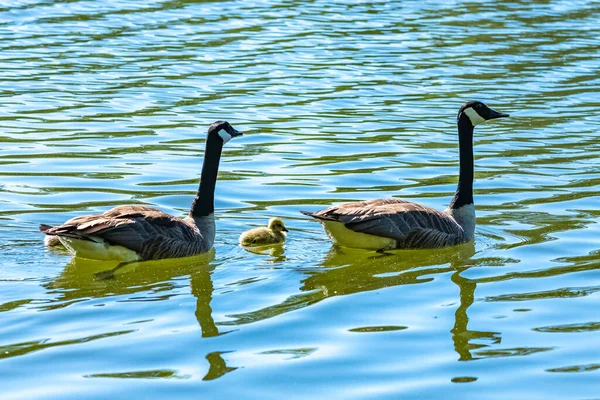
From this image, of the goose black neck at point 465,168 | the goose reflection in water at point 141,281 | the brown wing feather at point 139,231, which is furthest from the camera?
the goose black neck at point 465,168

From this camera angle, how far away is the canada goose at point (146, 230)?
35.2ft

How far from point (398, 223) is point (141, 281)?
2770mm

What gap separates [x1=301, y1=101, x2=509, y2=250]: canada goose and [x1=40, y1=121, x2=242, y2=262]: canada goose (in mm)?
1250

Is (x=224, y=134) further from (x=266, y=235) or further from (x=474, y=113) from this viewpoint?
(x=474, y=113)

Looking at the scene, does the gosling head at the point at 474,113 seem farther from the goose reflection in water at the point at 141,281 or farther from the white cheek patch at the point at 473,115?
the goose reflection in water at the point at 141,281

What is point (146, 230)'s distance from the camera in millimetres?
11203

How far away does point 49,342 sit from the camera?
8609mm

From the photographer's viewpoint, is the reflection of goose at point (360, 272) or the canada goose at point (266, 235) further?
the canada goose at point (266, 235)

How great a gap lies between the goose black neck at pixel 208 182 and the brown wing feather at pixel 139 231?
17.8 inches

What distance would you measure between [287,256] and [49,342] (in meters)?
3.57

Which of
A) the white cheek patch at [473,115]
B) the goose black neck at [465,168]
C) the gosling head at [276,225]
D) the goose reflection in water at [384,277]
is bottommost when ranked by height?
the goose reflection in water at [384,277]

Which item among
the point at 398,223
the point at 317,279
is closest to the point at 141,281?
the point at 317,279

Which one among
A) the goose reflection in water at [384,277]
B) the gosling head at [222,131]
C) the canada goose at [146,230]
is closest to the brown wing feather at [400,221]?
the goose reflection in water at [384,277]

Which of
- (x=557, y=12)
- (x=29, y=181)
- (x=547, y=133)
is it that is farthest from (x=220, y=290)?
(x=557, y=12)
